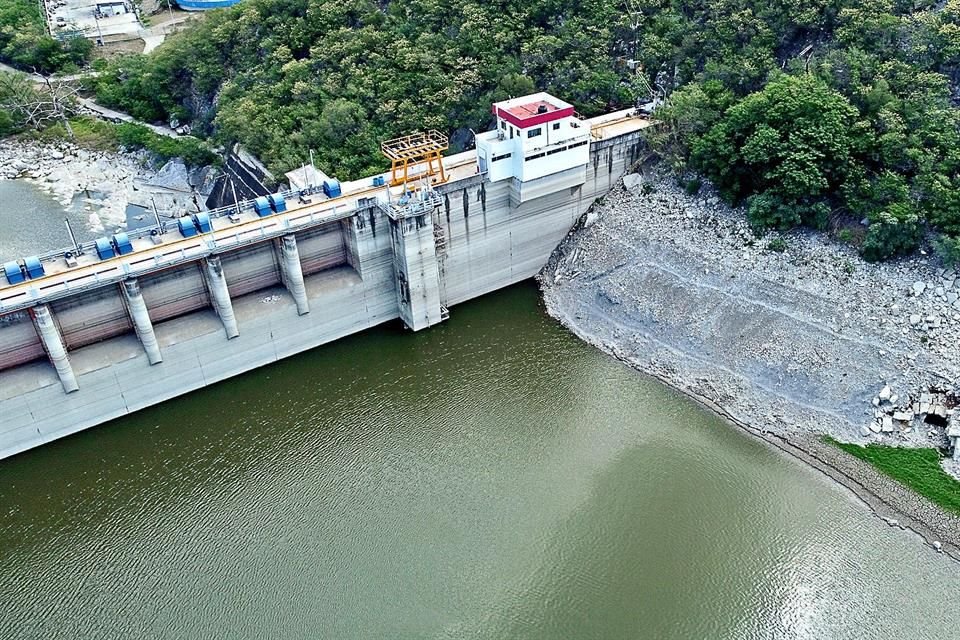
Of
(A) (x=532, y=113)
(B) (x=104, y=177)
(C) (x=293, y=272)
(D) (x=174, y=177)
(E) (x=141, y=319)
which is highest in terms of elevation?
(A) (x=532, y=113)

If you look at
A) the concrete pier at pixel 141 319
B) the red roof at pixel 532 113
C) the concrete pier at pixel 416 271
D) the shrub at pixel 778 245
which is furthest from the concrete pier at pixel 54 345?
the shrub at pixel 778 245

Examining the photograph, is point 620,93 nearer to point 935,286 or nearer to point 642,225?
point 642,225

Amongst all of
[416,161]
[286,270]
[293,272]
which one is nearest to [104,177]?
[286,270]

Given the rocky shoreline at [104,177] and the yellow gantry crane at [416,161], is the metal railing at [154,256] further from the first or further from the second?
the rocky shoreline at [104,177]

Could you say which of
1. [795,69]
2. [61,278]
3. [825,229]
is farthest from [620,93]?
[61,278]

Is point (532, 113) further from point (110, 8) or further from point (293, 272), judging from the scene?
point (110, 8)

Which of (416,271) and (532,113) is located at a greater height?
(532,113)

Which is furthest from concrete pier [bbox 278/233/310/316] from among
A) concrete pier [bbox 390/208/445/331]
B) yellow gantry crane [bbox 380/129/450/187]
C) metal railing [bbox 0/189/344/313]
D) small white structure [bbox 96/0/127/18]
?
small white structure [bbox 96/0/127/18]
